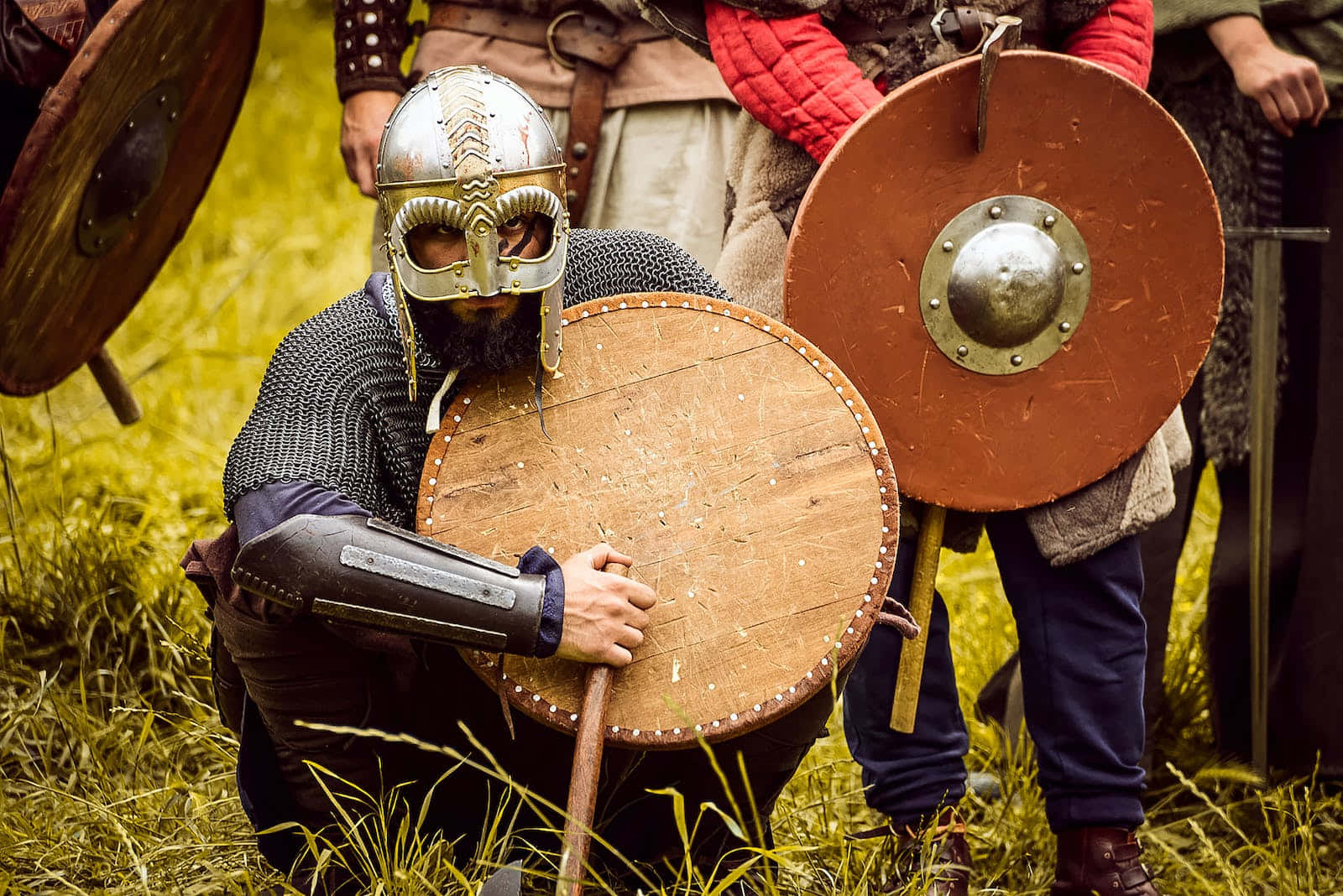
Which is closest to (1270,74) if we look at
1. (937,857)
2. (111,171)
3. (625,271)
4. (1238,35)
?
(1238,35)

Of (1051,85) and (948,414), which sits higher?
(1051,85)

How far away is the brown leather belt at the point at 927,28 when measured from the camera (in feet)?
7.64

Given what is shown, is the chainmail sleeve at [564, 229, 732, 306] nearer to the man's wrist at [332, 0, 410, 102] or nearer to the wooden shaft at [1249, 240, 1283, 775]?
the man's wrist at [332, 0, 410, 102]

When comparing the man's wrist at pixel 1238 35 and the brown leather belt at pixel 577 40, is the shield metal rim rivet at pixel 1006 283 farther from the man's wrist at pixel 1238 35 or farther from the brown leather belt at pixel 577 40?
the brown leather belt at pixel 577 40

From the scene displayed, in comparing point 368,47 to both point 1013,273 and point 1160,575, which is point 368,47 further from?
point 1160,575

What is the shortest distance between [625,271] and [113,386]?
1569mm

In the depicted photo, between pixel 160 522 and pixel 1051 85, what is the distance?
2782mm

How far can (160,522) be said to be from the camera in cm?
402

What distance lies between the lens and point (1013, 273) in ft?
7.61

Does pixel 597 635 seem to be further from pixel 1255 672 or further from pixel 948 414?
pixel 1255 672

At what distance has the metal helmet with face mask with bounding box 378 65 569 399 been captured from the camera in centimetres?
210

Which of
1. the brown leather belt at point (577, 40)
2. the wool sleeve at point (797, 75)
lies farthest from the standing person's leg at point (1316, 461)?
the brown leather belt at point (577, 40)

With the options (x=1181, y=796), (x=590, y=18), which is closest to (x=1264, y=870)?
Result: (x=1181, y=796)

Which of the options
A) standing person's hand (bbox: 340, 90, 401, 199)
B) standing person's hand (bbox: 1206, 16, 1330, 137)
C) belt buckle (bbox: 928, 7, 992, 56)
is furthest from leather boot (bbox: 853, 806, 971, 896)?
standing person's hand (bbox: 340, 90, 401, 199)
